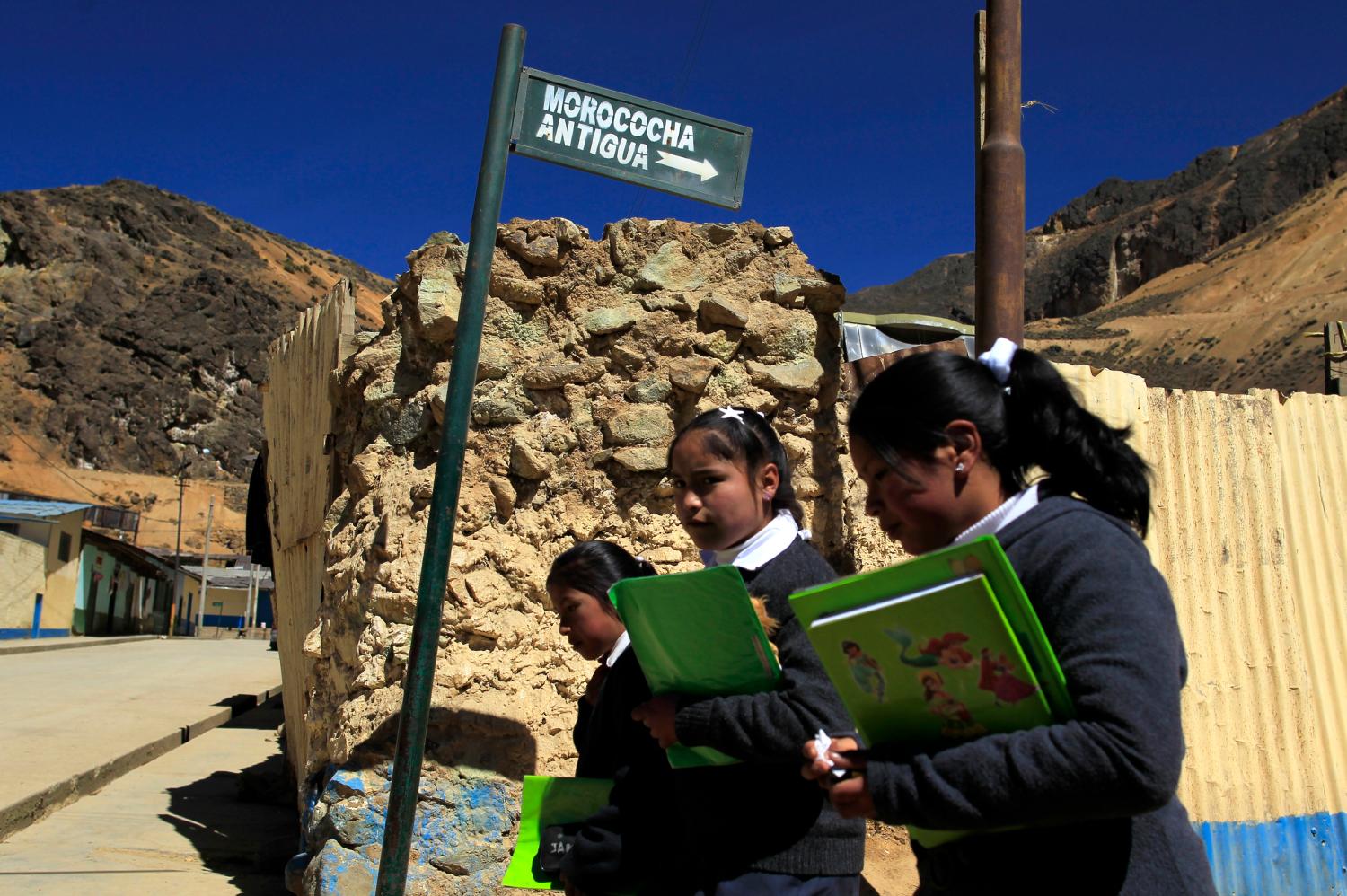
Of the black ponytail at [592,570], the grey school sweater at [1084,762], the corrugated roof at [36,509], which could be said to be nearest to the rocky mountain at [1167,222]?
the corrugated roof at [36,509]

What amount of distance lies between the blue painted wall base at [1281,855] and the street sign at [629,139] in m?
2.89

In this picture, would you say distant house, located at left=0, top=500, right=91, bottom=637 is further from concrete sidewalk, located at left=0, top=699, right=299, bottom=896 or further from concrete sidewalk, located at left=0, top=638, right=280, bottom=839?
concrete sidewalk, located at left=0, top=699, right=299, bottom=896

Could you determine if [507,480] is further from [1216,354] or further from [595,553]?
[1216,354]

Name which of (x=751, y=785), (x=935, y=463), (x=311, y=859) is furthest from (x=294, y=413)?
(x=935, y=463)

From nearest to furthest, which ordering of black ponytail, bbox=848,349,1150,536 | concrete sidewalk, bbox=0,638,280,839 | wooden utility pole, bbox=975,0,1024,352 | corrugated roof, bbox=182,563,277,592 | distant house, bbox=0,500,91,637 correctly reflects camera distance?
black ponytail, bbox=848,349,1150,536, wooden utility pole, bbox=975,0,1024,352, concrete sidewalk, bbox=0,638,280,839, distant house, bbox=0,500,91,637, corrugated roof, bbox=182,563,277,592

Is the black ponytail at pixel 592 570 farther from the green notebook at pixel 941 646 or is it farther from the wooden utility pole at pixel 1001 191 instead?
the wooden utility pole at pixel 1001 191

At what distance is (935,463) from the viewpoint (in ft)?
4.57

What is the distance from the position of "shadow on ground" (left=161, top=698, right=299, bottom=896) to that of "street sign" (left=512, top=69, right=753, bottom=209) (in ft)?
10.5

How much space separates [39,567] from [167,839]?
93.9ft

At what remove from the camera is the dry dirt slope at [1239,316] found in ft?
127

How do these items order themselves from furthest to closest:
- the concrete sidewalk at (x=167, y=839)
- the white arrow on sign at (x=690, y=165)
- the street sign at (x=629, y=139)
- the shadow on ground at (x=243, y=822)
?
the shadow on ground at (x=243, y=822), the concrete sidewalk at (x=167, y=839), the white arrow on sign at (x=690, y=165), the street sign at (x=629, y=139)

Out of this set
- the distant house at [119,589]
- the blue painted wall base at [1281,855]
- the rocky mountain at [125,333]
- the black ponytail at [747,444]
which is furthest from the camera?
the rocky mountain at [125,333]

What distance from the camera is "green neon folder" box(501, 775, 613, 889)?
2.30m

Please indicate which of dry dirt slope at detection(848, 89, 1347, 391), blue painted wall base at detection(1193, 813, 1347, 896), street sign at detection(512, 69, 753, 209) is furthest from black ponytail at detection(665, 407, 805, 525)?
dry dirt slope at detection(848, 89, 1347, 391)
